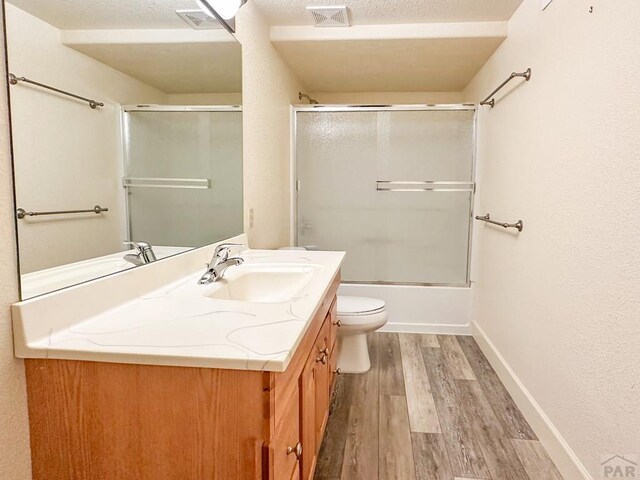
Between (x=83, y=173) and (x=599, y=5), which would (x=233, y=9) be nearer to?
(x=83, y=173)

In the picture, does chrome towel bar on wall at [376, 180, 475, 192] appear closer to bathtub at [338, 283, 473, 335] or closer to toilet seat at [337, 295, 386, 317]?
bathtub at [338, 283, 473, 335]

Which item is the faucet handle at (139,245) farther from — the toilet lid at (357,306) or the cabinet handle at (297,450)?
the toilet lid at (357,306)

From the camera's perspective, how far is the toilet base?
2521mm

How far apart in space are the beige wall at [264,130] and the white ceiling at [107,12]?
635 millimetres

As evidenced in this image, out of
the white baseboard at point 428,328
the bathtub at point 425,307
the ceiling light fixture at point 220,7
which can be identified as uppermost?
the ceiling light fixture at point 220,7

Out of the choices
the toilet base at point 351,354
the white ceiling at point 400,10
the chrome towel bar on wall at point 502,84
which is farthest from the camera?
the toilet base at point 351,354

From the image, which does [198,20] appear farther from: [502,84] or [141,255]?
[502,84]

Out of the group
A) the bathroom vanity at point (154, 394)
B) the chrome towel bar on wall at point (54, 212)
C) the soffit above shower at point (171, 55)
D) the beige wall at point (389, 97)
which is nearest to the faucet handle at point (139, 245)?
the chrome towel bar on wall at point (54, 212)

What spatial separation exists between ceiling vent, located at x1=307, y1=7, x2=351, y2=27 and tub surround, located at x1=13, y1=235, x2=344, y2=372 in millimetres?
1847

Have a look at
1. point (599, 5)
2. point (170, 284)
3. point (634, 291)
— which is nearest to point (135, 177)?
point (170, 284)

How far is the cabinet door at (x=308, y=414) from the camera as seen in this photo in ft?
3.75

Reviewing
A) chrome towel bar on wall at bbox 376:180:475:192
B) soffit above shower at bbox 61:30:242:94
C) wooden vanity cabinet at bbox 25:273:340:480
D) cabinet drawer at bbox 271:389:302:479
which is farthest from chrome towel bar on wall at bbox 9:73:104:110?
chrome towel bar on wall at bbox 376:180:475:192

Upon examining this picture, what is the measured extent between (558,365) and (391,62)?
2.40m

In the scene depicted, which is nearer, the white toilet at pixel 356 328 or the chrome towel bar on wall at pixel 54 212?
the chrome towel bar on wall at pixel 54 212
